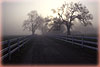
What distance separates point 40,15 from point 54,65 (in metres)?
82.4

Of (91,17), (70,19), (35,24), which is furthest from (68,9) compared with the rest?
(35,24)

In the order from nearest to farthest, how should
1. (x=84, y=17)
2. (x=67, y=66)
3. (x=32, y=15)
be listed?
(x=67, y=66) < (x=84, y=17) < (x=32, y=15)

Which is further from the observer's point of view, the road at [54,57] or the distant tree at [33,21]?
the distant tree at [33,21]

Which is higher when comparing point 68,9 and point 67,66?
point 68,9

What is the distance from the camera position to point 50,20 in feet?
177

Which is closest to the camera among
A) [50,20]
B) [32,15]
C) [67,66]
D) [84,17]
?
[67,66]

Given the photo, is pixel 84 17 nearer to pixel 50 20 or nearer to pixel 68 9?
pixel 68 9

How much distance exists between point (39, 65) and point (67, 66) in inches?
49.8

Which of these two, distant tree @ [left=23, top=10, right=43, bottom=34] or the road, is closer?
the road

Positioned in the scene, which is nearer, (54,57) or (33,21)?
(54,57)

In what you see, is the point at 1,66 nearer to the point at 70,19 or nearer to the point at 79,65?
the point at 79,65

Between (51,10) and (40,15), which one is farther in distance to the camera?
(40,15)

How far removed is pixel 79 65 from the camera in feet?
27.0

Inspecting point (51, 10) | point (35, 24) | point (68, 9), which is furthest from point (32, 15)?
point (68, 9)
